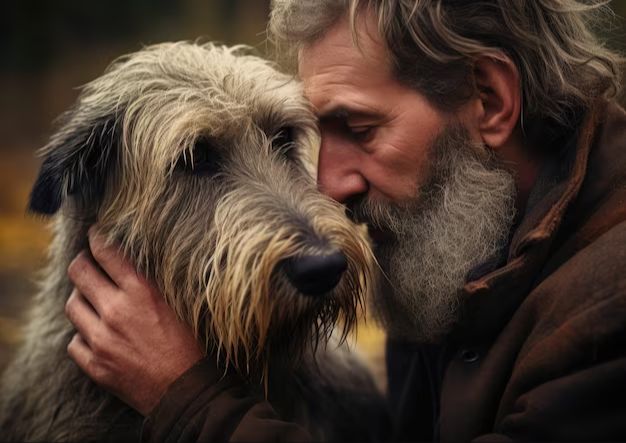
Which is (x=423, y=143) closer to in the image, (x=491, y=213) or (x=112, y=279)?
(x=491, y=213)

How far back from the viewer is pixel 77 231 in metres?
3.51

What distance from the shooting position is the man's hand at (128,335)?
3.09 m

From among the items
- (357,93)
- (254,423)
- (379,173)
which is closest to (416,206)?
(379,173)

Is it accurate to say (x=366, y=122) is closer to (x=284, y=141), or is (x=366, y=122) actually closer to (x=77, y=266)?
(x=284, y=141)

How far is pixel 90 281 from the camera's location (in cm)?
330

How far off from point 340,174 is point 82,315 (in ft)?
4.04

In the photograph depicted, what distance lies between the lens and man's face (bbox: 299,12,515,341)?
3334mm

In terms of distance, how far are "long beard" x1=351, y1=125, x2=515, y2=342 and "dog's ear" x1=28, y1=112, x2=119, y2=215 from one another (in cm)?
109

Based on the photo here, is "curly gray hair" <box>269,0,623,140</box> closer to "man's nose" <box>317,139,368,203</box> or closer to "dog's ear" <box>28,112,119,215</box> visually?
"man's nose" <box>317,139,368,203</box>

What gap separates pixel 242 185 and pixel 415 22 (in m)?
0.98

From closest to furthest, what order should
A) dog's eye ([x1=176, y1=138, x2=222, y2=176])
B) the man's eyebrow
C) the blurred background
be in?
dog's eye ([x1=176, y1=138, x2=222, y2=176]) < the man's eyebrow < the blurred background

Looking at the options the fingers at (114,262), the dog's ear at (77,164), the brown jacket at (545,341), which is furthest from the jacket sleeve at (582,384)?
the dog's ear at (77,164)

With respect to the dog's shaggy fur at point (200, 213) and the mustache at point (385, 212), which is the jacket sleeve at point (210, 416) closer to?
the dog's shaggy fur at point (200, 213)

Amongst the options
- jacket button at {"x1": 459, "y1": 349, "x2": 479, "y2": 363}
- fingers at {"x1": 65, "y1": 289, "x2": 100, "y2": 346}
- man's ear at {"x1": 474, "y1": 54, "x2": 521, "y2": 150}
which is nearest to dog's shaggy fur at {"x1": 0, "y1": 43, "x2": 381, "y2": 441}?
fingers at {"x1": 65, "y1": 289, "x2": 100, "y2": 346}
